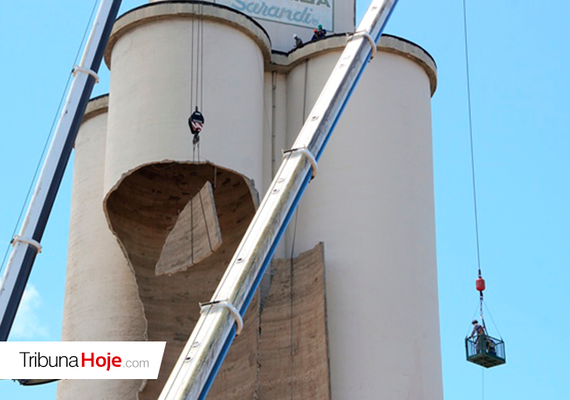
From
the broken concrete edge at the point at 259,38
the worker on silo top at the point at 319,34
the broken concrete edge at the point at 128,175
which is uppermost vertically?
the worker on silo top at the point at 319,34

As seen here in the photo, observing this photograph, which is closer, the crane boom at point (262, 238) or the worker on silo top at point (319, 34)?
the crane boom at point (262, 238)

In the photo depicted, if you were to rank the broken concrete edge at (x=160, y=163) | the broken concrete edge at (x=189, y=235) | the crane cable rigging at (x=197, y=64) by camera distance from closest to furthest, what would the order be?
the broken concrete edge at (x=189, y=235) < the broken concrete edge at (x=160, y=163) < the crane cable rigging at (x=197, y=64)

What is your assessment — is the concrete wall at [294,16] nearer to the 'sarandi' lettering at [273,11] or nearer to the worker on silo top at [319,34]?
the 'sarandi' lettering at [273,11]

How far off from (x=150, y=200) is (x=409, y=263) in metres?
7.39

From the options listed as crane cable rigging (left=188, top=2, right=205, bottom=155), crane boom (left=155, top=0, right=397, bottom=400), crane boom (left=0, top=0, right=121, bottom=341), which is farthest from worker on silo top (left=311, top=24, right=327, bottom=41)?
crane boom (left=0, top=0, right=121, bottom=341)

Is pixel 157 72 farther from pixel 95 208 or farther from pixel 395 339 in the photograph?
pixel 395 339

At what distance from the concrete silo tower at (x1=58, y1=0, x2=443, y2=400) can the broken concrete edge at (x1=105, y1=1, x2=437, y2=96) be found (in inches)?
1.8

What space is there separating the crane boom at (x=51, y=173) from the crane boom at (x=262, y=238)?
14.3 ft

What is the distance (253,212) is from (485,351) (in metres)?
7.23

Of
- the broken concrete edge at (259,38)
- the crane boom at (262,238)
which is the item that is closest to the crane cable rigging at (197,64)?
the broken concrete edge at (259,38)

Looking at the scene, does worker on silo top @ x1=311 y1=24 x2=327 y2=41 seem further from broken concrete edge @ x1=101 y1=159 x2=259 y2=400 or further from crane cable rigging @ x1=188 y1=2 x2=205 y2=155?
broken concrete edge @ x1=101 y1=159 x2=259 y2=400

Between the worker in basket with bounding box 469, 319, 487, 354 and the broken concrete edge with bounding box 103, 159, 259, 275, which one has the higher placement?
the broken concrete edge with bounding box 103, 159, 259, 275

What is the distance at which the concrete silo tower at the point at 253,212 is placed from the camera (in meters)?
35.5

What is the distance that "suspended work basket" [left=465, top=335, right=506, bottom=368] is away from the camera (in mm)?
35125
